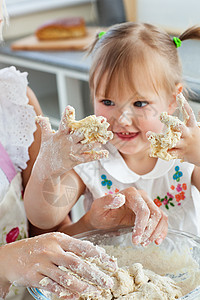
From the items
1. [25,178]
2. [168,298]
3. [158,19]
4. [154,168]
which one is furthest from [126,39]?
[158,19]

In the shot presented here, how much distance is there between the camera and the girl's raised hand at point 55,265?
664 millimetres

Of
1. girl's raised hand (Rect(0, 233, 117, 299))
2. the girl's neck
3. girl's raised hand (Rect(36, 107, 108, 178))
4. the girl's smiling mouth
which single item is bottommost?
the girl's neck

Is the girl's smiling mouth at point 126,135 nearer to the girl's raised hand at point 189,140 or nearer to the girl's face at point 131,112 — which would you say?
the girl's face at point 131,112

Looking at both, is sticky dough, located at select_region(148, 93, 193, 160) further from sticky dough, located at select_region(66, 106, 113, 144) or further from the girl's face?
the girl's face

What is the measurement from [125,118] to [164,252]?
286mm

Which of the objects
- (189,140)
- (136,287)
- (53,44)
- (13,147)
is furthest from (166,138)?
(53,44)

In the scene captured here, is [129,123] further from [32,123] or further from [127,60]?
[32,123]

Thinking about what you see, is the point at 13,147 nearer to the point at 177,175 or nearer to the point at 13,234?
the point at 13,234

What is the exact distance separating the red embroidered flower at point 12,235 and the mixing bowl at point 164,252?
21cm

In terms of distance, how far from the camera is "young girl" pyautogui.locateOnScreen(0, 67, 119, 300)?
26.8 inches

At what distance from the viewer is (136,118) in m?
0.89

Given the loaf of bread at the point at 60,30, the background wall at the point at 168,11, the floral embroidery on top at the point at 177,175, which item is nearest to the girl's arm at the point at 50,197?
the floral embroidery on top at the point at 177,175

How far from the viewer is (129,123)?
876 mm

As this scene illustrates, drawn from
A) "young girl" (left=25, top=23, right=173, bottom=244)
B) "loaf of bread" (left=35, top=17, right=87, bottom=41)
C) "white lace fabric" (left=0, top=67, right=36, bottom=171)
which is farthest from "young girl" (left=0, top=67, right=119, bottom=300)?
"loaf of bread" (left=35, top=17, right=87, bottom=41)
